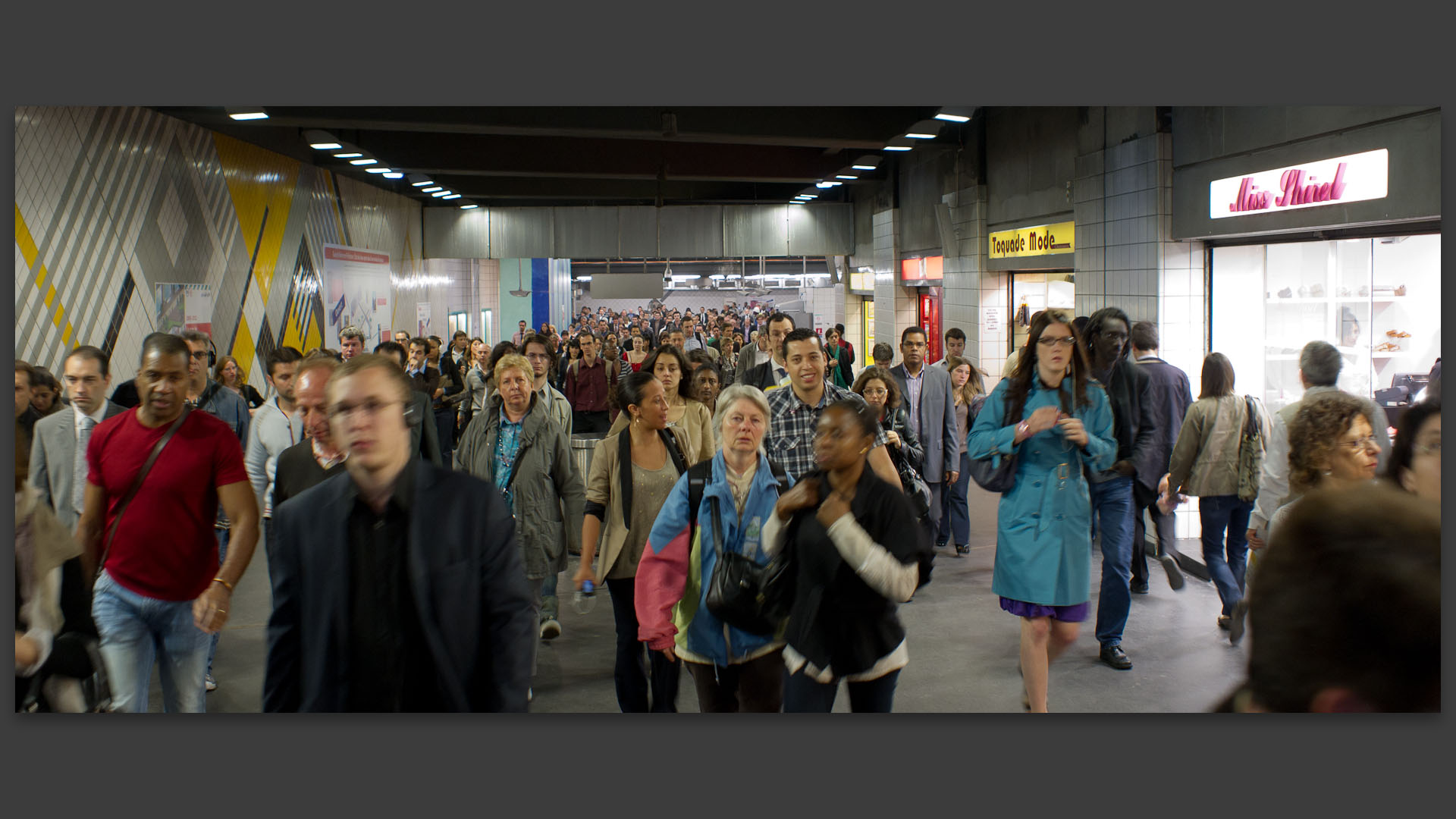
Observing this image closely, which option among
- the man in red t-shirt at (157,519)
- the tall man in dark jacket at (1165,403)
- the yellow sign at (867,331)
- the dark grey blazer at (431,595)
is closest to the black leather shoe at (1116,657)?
the tall man in dark jacket at (1165,403)

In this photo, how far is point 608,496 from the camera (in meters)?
4.44

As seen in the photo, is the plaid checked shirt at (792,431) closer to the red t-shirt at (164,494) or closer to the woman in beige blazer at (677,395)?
the woman in beige blazer at (677,395)

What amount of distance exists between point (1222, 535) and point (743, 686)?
316 centimetres

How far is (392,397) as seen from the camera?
2658 millimetres

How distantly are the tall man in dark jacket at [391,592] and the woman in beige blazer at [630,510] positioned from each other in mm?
1667

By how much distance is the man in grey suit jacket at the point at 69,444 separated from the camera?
161 inches

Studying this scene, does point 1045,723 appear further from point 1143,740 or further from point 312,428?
point 312,428

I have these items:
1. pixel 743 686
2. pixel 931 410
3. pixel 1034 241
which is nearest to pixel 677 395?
pixel 931 410

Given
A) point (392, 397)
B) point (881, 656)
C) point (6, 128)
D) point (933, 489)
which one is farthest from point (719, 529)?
point (933, 489)

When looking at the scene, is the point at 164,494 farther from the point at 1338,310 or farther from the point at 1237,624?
the point at 1338,310

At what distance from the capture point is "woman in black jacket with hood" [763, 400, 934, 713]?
3.17 m

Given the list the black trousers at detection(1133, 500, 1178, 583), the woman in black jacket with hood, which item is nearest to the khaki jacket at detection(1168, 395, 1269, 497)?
the black trousers at detection(1133, 500, 1178, 583)

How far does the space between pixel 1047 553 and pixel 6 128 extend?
173 inches

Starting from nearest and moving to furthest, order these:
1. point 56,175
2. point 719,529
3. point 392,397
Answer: point 392,397, point 719,529, point 56,175
